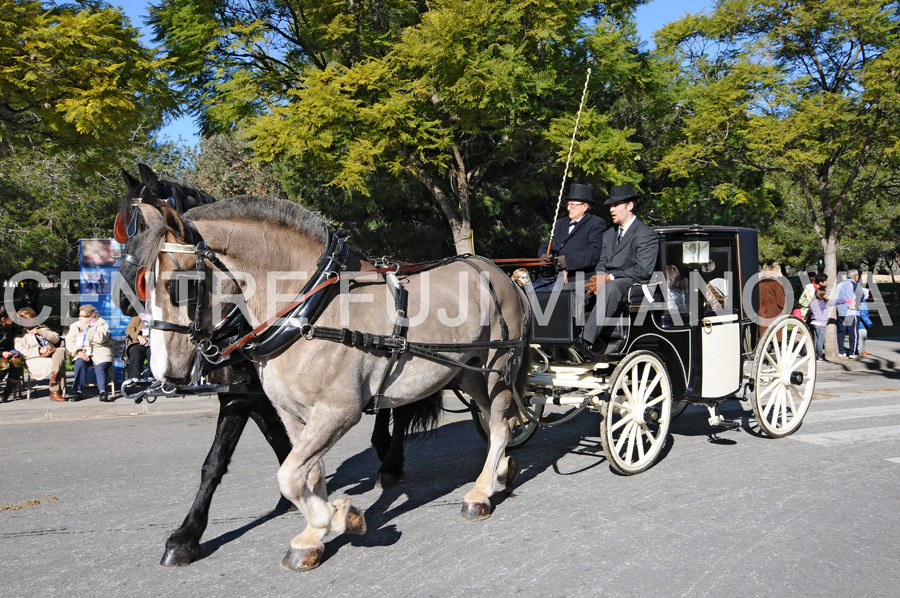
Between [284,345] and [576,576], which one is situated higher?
[284,345]

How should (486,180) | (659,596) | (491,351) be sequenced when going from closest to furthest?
(659,596) < (491,351) < (486,180)

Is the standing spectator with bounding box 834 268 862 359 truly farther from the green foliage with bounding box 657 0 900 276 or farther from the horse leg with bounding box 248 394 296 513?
the horse leg with bounding box 248 394 296 513

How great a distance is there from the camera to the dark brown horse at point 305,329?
3.57 metres

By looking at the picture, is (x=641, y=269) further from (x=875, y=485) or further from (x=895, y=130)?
(x=895, y=130)

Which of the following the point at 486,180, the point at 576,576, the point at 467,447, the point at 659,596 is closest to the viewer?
the point at 659,596

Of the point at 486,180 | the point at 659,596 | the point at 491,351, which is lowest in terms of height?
the point at 659,596

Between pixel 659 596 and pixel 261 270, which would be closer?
pixel 659 596

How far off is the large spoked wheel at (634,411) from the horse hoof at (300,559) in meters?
2.44

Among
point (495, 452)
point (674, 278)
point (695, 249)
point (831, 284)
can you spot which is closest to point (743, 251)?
point (695, 249)

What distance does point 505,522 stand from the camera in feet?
15.4

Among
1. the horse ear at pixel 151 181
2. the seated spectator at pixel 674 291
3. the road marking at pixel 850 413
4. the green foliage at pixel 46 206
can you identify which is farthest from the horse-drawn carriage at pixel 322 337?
the green foliage at pixel 46 206

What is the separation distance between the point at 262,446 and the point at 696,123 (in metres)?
9.72

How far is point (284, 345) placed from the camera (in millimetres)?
3848

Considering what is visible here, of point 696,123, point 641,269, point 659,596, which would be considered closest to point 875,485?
point 641,269
